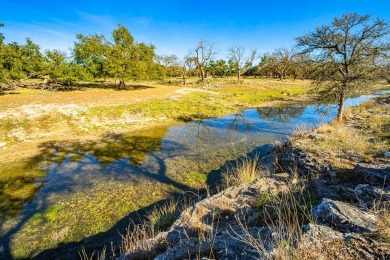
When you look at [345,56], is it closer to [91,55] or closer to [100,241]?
[100,241]

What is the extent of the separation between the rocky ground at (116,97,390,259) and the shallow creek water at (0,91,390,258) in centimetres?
342

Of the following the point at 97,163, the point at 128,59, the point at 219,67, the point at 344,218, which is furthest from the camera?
the point at 219,67

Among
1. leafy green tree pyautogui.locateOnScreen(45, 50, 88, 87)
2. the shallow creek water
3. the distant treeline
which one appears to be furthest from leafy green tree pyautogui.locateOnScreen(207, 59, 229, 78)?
the shallow creek water

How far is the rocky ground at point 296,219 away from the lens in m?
2.40

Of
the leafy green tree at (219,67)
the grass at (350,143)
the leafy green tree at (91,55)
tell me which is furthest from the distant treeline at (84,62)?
the leafy green tree at (219,67)

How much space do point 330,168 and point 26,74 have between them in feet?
123

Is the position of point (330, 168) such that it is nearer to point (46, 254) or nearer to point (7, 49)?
point (46, 254)

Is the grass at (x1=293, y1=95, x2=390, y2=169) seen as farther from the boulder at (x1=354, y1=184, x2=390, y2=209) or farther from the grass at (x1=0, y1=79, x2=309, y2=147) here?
the grass at (x1=0, y1=79, x2=309, y2=147)

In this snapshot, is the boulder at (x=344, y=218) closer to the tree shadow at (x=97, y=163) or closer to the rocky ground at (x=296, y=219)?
the rocky ground at (x=296, y=219)

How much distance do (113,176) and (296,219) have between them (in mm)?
8492

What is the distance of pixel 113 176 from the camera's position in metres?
9.43

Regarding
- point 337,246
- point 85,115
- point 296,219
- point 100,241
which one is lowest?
point 100,241

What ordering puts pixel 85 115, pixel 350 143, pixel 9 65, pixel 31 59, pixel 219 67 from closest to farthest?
pixel 350 143 < pixel 85 115 < pixel 9 65 < pixel 31 59 < pixel 219 67

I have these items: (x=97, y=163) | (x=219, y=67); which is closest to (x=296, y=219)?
(x=97, y=163)
